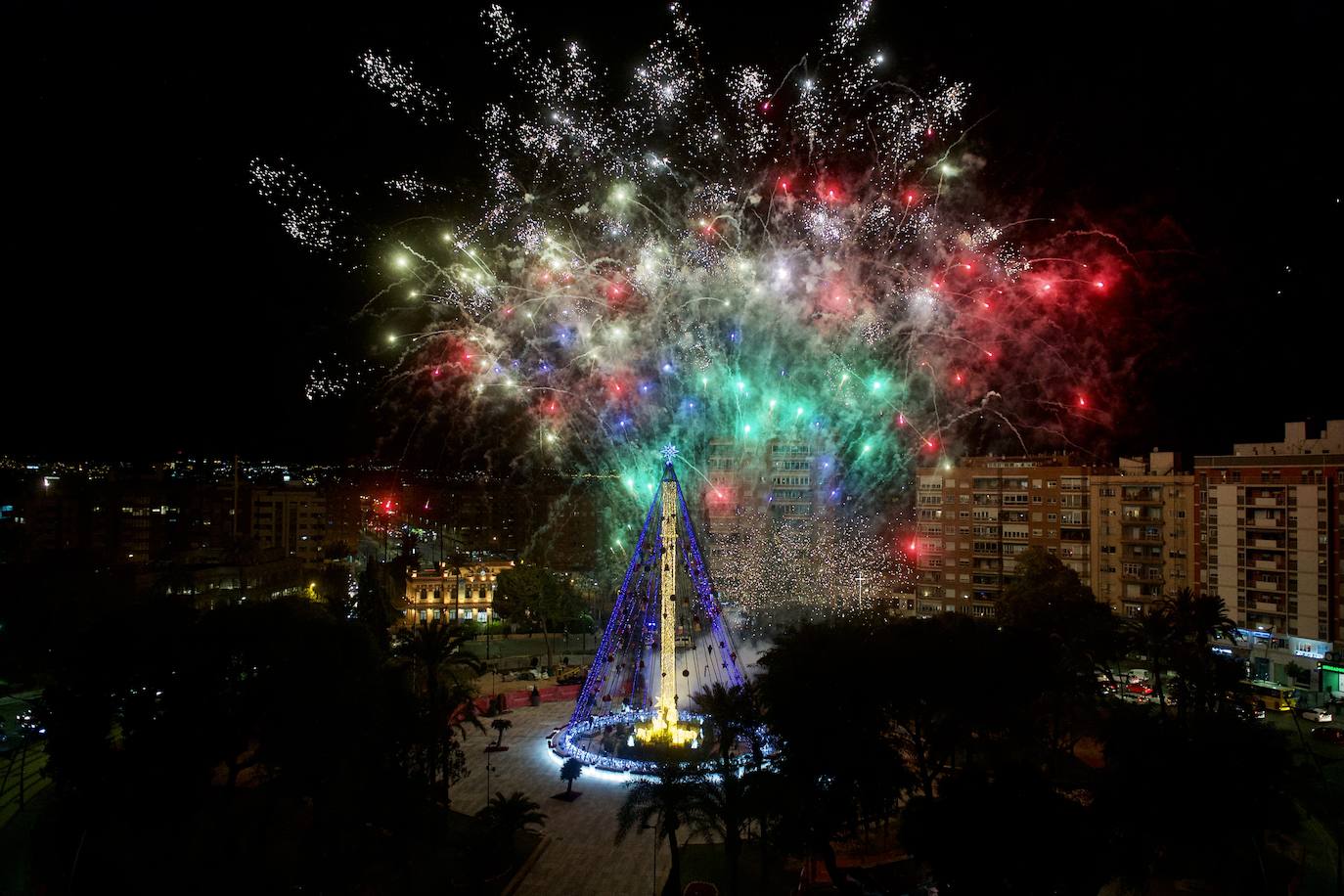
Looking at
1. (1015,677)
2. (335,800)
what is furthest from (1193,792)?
(335,800)

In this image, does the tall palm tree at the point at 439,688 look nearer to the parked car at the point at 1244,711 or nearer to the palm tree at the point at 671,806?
the palm tree at the point at 671,806

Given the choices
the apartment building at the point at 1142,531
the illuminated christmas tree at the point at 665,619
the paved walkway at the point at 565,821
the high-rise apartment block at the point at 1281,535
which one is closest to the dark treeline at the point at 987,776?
the paved walkway at the point at 565,821

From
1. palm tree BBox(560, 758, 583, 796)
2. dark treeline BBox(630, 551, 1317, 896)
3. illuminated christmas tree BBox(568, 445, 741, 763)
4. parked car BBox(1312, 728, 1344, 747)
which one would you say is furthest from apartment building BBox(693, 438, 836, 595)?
palm tree BBox(560, 758, 583, 796)

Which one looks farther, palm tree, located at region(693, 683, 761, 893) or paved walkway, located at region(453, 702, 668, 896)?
paved walkway, located at region(453, 702, 668, 896)

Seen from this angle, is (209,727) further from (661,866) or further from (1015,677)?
(1015,677)

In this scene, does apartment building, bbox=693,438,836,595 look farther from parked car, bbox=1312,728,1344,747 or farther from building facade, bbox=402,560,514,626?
parked car, bbox=1312,728,1344,747

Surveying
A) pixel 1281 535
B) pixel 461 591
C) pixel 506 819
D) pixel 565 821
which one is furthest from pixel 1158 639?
pixel 461 591
